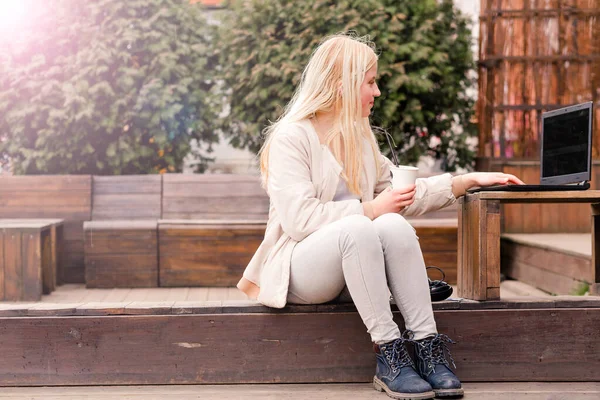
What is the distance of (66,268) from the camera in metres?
5.64

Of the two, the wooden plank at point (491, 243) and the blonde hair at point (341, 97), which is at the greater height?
the blonde hair at point (341, 97)

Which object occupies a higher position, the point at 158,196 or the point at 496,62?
the point at 496,62

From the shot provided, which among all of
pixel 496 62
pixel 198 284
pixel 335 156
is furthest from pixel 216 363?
pixel 496 62

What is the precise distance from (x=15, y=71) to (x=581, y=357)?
4494 millimetres

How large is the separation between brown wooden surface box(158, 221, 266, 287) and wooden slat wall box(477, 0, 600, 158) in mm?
2160

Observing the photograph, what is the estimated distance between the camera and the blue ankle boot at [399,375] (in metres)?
2.44

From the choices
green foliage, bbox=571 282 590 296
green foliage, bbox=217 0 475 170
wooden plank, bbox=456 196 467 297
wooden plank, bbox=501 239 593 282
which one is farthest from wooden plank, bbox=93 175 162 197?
wooden plank, bbox=456 196 467 297

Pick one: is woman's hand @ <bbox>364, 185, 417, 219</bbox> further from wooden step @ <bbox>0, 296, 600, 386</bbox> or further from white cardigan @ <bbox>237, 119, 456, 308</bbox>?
wooden step @ <bbox>0, 296, 600, 386</bbox>

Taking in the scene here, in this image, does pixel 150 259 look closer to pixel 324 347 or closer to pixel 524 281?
pixel 524 281

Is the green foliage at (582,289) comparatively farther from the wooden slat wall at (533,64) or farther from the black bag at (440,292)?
the wooden slat wall at (533,64)

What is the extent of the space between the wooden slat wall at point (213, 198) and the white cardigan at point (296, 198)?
2978 mm

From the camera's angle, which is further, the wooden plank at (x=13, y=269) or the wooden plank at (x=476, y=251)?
the wooden plank at (x=13, y=269)

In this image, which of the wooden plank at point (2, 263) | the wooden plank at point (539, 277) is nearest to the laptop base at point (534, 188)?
the wooden plank at point (539, 277)

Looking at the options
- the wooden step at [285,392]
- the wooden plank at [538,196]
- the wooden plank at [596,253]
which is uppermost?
the wooden plank at [538,196]
